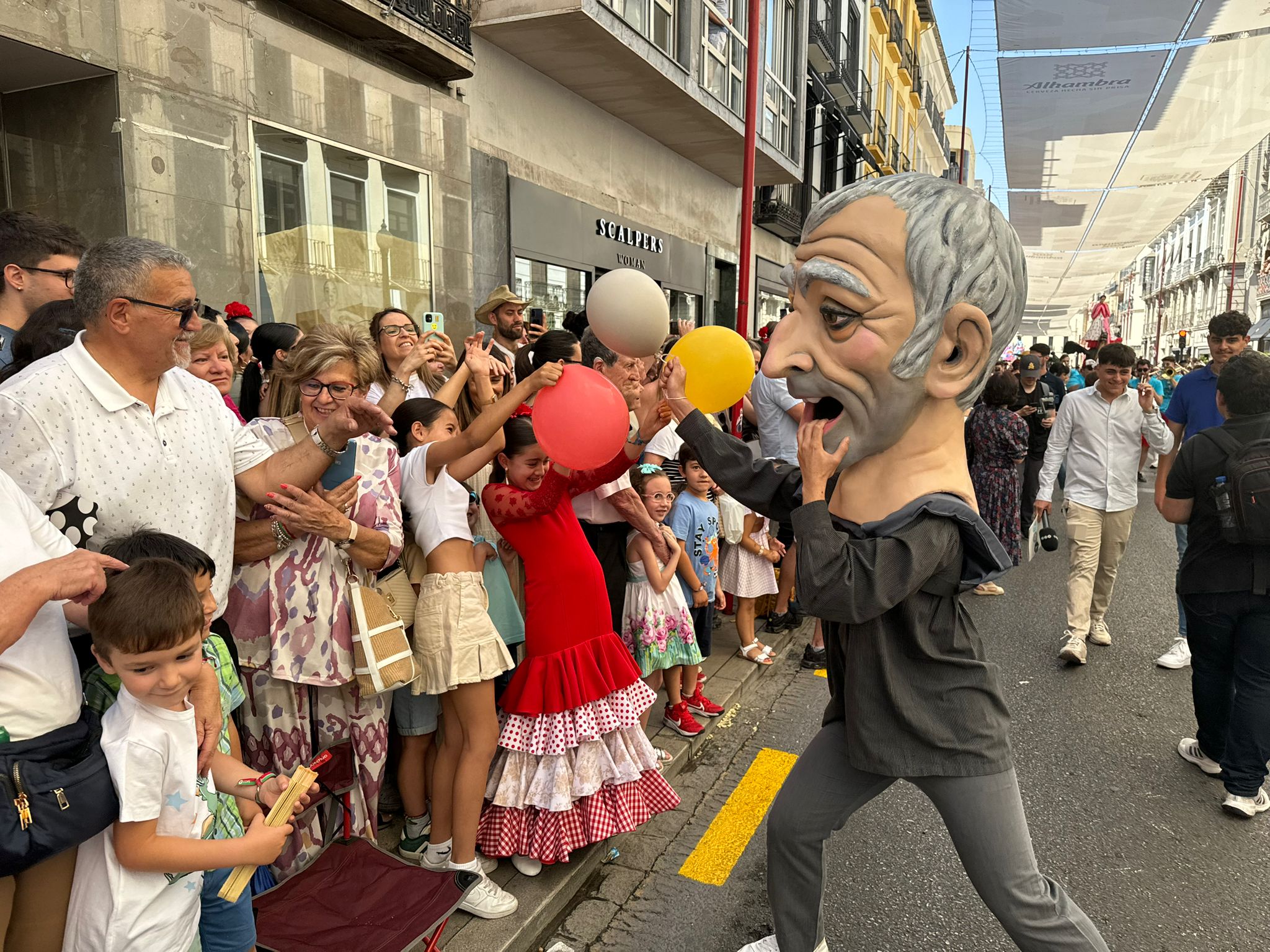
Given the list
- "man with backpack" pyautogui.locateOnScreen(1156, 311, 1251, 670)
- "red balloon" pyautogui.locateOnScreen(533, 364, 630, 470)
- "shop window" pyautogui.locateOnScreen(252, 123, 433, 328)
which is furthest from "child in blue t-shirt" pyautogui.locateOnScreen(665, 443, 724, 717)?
"shop window" pyautogui.locateOnScreen(252, 123, 433, 328)

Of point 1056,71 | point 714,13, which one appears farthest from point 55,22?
point 1056,71

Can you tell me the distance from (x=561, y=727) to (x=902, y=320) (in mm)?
1750

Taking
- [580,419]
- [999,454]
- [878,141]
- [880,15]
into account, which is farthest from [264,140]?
[878,141]

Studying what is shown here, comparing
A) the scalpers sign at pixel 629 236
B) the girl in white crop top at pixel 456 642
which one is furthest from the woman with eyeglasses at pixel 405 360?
the scalpers sign at pixel 629 236

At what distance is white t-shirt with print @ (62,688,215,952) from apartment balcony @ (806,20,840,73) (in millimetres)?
19551

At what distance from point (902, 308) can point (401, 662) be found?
1.76 m

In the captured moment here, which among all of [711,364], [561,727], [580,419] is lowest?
[561,727]

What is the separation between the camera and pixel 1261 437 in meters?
3.35

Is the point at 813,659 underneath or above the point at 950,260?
underneath

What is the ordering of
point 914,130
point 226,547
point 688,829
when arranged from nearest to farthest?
point 226,547, point 688,829, point 914,130

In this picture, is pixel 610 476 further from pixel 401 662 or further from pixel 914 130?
pixel 914 130

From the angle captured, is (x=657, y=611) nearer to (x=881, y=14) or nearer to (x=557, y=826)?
(x=557, y=826)

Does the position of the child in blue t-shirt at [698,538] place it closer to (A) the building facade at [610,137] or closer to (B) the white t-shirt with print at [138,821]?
(B) the white t-shirt with print at [138,821]

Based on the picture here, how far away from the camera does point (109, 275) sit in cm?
182
